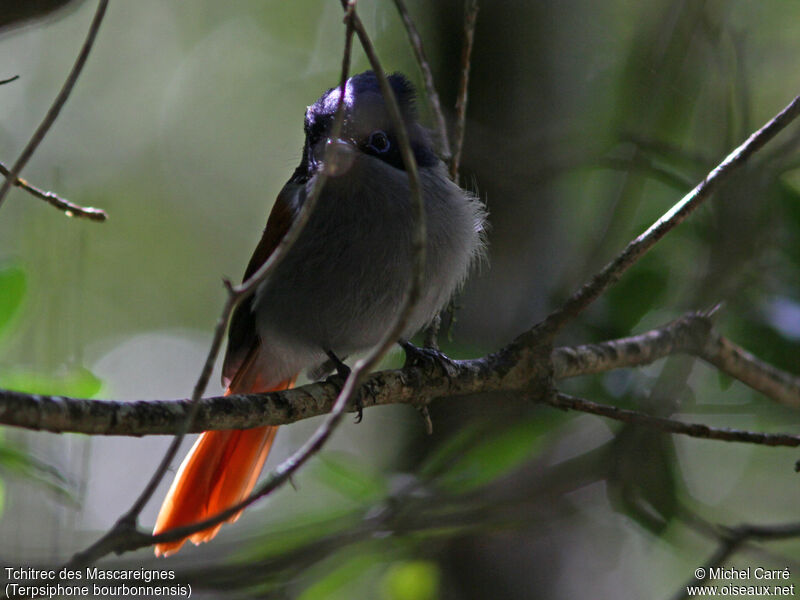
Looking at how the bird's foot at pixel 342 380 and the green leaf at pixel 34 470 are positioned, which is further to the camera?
the bird's foot at pixel 342 380

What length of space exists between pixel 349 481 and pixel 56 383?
3.84 feet

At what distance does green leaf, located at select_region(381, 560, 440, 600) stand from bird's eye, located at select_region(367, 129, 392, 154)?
187 centimetres

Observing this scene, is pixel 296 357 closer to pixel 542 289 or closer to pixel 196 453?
pixel 196 453

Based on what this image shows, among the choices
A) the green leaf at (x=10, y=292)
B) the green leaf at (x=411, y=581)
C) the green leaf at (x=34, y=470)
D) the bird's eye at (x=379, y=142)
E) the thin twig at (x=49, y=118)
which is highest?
the thin twig at (x=49, y=118)

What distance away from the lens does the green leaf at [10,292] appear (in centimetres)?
233

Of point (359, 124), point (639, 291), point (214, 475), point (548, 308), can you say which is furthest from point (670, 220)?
point (214, 475)

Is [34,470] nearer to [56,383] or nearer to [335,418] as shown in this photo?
[56,383]

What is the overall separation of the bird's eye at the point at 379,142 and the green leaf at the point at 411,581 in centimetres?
187

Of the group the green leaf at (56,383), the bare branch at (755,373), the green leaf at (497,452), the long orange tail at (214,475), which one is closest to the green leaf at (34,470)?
the green leaf at (56,383)

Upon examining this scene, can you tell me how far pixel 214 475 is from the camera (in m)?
3.23

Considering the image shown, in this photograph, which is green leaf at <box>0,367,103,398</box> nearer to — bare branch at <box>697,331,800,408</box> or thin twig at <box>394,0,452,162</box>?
thin twig at <box>394,0,452,162</box>

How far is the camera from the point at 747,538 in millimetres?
2443

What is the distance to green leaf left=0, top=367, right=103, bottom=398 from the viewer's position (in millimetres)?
2387

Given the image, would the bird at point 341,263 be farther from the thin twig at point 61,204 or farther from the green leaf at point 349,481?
the thin twig at point 61,204
